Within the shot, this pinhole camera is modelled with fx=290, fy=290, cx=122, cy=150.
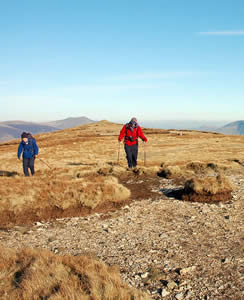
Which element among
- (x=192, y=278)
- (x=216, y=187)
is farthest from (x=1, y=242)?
(x=216, y=187)

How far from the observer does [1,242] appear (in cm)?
811

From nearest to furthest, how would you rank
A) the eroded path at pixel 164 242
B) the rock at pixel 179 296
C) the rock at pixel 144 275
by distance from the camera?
the rock at pixel 179 296 < the eroded path at pixel 164 242 < the rock at pixel 144 275

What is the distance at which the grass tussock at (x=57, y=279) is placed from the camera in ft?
16.1

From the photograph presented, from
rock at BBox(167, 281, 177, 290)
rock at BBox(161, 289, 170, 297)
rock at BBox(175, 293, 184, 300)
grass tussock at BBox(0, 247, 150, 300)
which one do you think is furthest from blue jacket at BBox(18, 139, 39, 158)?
rock at BBox(175, 293, 184, 300)

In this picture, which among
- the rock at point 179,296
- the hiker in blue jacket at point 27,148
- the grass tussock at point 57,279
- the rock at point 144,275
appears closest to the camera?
the grass tussock at point 57,279

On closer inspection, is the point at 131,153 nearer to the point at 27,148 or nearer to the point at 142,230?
the point at 27,148

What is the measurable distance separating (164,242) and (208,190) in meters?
4.89

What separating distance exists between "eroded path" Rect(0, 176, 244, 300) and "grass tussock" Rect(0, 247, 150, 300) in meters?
0.68

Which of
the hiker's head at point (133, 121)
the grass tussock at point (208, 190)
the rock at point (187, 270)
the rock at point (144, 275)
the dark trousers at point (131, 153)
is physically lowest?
the rock at point (144, 275)

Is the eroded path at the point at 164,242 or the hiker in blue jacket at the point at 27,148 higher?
the hiker in blue jacket at the point at 27,148

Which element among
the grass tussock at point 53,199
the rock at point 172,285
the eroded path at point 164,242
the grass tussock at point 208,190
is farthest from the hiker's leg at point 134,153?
the rock at point 172,285

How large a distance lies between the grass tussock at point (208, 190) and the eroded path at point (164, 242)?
0.47m

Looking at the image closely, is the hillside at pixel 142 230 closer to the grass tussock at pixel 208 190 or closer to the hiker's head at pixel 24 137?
the grass tussock at pixel 208 190

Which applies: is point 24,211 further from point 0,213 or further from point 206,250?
point 206,250
